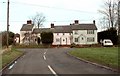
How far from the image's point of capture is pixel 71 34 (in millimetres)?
109188

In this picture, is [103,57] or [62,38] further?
[62,38]

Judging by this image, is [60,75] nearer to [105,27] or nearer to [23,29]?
[105,27]

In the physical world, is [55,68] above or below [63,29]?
below

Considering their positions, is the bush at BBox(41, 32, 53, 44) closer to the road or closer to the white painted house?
the white painted house

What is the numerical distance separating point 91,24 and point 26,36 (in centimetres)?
2508

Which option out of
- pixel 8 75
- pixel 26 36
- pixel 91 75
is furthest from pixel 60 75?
pixel 26 36

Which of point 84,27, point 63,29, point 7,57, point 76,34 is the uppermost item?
point 84,27

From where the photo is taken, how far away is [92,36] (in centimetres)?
10550

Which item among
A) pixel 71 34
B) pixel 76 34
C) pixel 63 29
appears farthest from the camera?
pixel 63 29

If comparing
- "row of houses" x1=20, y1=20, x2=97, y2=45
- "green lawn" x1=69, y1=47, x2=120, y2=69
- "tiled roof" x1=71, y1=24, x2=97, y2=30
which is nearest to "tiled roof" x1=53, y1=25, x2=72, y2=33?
"row of houses" x1=20, y1=20, x2=97, y2=45

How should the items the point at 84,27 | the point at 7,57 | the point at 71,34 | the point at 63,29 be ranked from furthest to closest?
the point at 63,29, the point at 71,34, the point at 84,27, the point at 7,57

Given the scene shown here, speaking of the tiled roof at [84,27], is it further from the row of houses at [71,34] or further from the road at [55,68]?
the road at [55,68]

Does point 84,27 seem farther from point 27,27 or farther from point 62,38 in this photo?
point 27,27

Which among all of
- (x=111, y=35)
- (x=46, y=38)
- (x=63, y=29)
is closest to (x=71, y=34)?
(x=63, y=29)
